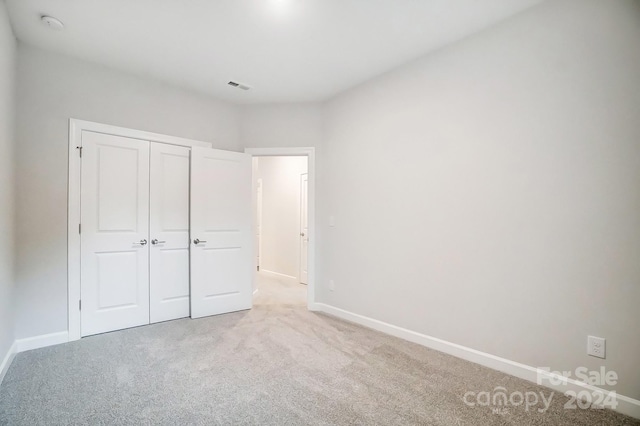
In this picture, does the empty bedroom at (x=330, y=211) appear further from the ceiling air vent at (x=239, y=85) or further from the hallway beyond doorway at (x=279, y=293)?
the hallway beyond doorway at (x=279, y=293)

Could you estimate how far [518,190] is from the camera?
2260 millimetres

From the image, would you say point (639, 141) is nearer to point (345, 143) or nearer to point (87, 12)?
point (345, 143)

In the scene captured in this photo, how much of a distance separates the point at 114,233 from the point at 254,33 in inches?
97.1

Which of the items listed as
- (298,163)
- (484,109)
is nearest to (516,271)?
(484,109)

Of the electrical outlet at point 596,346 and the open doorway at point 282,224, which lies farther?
the open doorway at point 282,224

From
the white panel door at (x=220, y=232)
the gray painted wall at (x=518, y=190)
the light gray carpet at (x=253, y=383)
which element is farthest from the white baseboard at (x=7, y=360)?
the gray painted wall at (x=518, y=190)

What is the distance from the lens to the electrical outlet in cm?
189

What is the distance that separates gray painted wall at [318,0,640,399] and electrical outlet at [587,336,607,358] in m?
0.04

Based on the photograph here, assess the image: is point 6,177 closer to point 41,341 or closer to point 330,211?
point 41,341

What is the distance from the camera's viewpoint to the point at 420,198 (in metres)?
2.89

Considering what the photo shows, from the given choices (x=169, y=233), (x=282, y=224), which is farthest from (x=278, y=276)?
(x=169, y=233)

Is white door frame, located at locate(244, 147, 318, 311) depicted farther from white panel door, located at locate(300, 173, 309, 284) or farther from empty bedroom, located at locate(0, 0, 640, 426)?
white panel door, located at locate(300, 173, 309, 284)

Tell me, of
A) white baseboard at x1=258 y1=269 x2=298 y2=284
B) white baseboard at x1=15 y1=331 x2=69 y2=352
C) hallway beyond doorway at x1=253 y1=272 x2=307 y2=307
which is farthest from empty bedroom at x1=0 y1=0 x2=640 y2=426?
white baseboard at x1=258 y1=269 x2=298 y2=284

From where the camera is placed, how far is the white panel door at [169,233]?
3389mm
